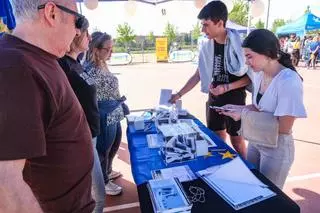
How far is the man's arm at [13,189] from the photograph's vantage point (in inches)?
29.9

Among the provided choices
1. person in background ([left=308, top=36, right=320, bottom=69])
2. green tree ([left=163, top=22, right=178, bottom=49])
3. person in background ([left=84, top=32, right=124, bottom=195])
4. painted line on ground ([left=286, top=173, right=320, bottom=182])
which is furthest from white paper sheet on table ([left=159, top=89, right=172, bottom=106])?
green tree ([left=163, top=22, right=178, bottom=49])

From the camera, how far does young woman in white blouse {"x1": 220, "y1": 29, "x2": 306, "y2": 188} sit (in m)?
1.62

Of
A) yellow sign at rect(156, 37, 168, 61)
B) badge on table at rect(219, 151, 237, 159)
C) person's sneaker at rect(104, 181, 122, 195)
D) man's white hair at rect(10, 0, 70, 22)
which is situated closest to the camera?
man's white hair at rect(10, 0, 70, 22)

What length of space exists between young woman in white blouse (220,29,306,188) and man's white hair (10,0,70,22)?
132cm

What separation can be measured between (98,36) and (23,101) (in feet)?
5.91

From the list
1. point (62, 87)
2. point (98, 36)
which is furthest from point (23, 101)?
point (98, 36)

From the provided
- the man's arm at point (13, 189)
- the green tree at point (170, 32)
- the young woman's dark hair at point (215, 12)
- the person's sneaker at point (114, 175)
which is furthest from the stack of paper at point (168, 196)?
the green tree at point (170, 32)

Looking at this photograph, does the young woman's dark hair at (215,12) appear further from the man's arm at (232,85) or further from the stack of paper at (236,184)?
the stack of paper at (236,184)

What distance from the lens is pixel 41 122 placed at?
0.79 metres

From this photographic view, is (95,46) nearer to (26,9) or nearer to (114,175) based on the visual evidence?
(26,9)

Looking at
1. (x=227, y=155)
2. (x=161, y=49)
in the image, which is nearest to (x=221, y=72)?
(x=227, y=155)

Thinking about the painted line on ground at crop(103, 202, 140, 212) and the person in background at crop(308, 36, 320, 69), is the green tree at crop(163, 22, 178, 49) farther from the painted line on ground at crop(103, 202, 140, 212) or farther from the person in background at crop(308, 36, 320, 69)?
the painted line on ground at crop(103, 202, 140, 212)

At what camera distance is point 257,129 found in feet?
5.61

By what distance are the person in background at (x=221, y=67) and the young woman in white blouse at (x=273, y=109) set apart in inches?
29.9
